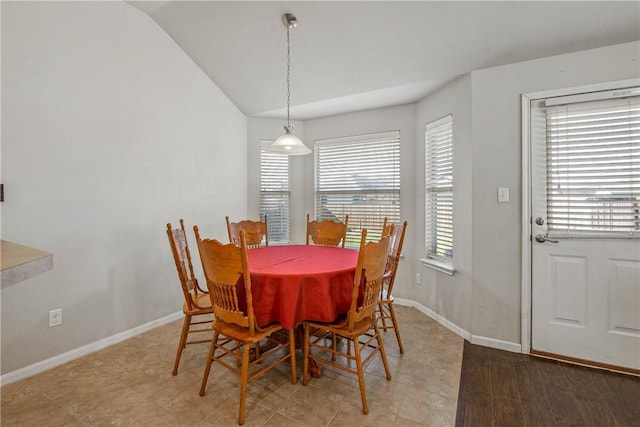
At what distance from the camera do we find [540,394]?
1.94 m

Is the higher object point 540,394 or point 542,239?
point 542,239

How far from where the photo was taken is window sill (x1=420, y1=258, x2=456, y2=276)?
290 centimetres

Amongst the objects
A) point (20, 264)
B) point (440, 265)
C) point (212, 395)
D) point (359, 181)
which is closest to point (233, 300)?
point (212, 395)

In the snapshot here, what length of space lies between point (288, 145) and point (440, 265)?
6.25 feet

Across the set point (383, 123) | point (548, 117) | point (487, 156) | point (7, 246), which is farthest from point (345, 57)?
point (7, 246)

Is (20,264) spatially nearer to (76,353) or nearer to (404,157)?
(76,353)

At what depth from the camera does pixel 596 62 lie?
219cm

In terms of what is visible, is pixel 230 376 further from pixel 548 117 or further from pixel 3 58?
pixel 548 117

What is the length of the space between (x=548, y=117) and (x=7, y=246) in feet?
10.8

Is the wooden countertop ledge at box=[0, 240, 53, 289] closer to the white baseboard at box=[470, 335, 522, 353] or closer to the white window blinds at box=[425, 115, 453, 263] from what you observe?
the white baseboard at box=[470, 335, 522, 353]

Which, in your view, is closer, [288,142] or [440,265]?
[288,142]

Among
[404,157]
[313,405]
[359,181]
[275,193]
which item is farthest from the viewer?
[275,193]

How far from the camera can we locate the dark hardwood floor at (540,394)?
5.66ft

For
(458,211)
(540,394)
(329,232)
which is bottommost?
(540,394)
